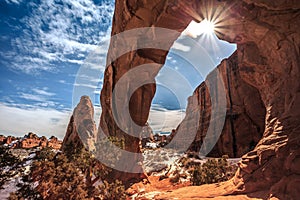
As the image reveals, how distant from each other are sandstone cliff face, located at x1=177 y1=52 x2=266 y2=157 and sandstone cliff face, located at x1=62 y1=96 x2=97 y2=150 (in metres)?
25.7

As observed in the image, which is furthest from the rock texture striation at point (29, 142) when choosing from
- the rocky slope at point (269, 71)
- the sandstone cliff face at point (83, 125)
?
the rocky slope at point (269, 71)

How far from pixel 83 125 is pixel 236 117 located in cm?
3690

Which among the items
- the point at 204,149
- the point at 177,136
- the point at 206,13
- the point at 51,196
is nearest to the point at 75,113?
the point at 177,136

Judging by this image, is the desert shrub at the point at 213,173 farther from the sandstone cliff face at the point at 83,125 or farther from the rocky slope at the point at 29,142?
the rocky slope at the point at 29,142

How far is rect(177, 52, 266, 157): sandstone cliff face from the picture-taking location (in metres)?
31.8

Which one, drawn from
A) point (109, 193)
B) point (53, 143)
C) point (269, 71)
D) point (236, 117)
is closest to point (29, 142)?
point (53, 143)

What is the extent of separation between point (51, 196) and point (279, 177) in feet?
40.0

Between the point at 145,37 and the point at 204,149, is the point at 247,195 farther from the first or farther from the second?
the point at 204,149

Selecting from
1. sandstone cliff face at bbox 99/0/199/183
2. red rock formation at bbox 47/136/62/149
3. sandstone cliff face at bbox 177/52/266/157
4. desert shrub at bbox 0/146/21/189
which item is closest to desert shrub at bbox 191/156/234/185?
sandstone cliff face at bbox 99/0/199/183

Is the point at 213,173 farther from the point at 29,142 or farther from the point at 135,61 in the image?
the point at 29,142

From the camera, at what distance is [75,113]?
50.3 meters

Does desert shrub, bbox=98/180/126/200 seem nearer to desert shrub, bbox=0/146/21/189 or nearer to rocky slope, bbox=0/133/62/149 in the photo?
desert shrub, bbox=0/146/21/189

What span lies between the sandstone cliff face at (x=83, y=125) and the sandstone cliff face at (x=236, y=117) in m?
25.7

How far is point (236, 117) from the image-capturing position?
34.6 meters
